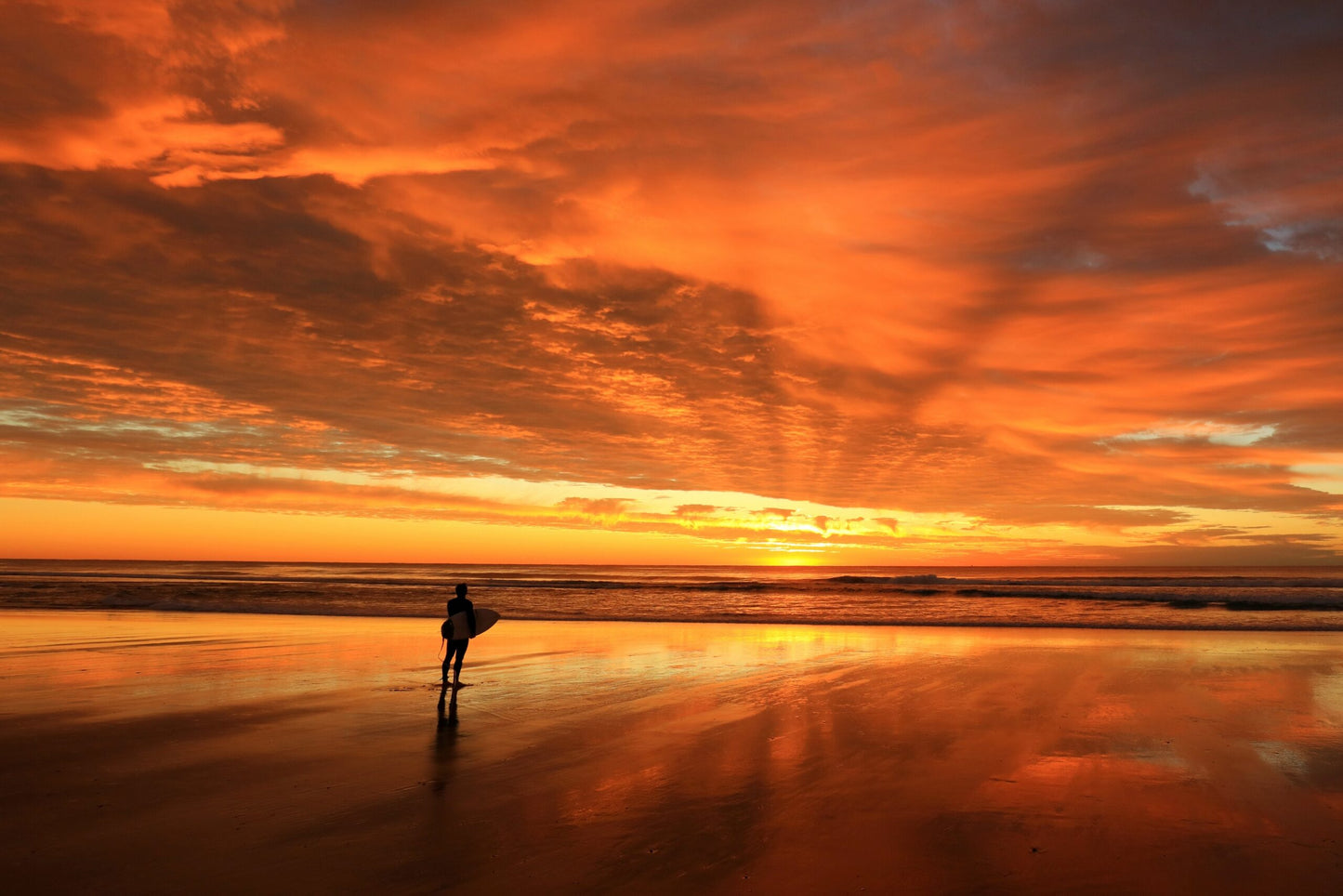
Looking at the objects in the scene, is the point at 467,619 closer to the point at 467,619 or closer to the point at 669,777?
the point at 467,619

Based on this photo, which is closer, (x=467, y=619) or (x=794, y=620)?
(x=467, y=619)

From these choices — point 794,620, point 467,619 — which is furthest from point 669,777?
point 794,620

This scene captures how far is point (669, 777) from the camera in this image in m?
9.94

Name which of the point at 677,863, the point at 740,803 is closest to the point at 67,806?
the point at 677,863

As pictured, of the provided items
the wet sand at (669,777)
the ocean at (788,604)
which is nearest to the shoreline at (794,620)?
the ocean at (788,604)

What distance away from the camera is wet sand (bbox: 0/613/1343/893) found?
704cm

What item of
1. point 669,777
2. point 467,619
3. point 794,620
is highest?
point 467,619

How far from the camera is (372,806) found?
8.66m

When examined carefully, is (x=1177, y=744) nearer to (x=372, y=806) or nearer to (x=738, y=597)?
(x=372, y=806)

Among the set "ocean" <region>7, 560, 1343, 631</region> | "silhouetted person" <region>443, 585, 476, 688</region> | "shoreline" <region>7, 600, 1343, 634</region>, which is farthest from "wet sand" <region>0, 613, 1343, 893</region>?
"ocean" <region>7, 560, 1343, 631</region>

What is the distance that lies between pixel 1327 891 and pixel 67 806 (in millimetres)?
12402

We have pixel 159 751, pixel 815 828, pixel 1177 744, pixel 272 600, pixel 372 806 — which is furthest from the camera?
pixel 272 600

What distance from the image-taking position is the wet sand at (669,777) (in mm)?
7039

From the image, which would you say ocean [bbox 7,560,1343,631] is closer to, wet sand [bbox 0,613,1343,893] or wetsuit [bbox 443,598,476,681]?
wet sand [bbox 0,613,1343,893]
